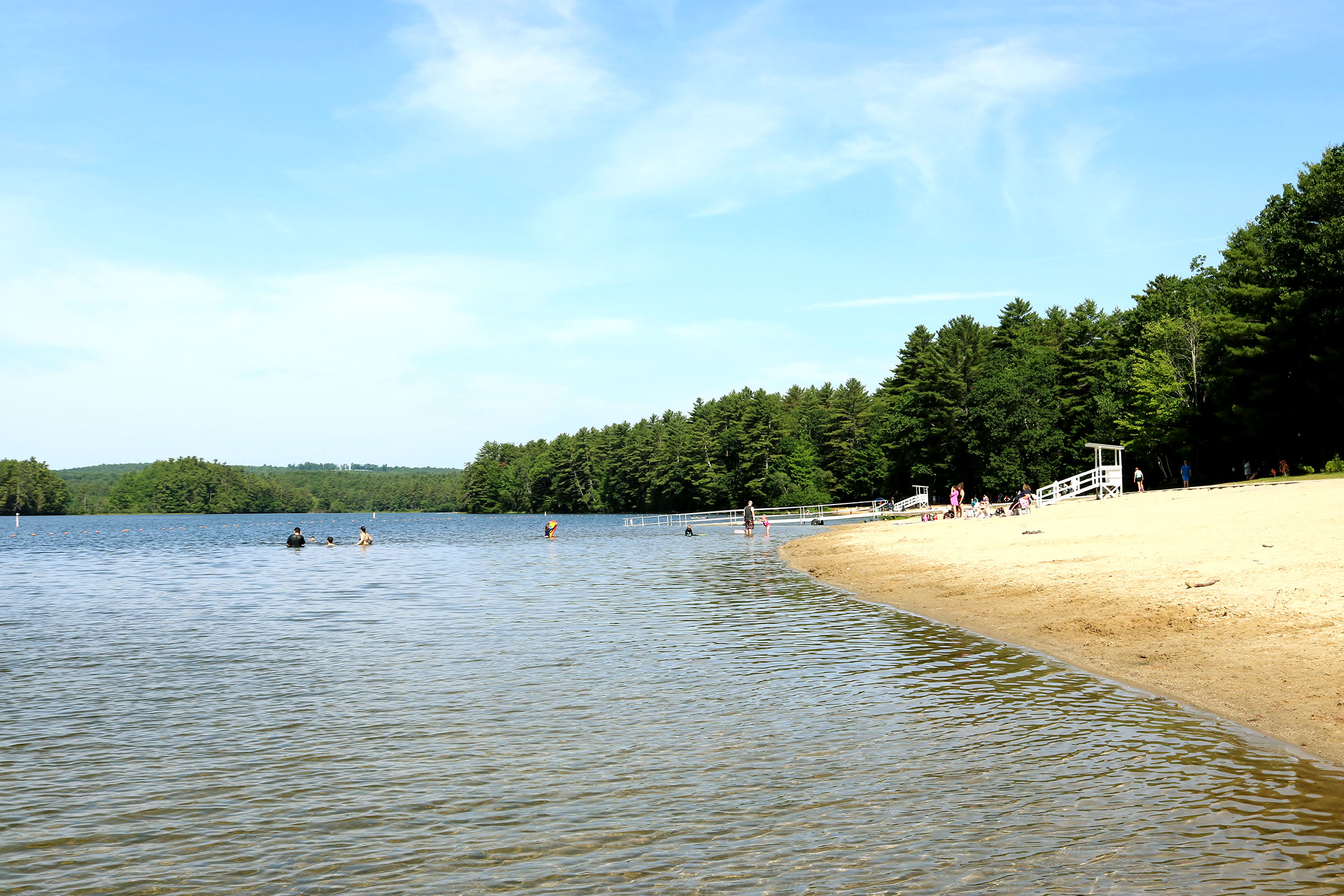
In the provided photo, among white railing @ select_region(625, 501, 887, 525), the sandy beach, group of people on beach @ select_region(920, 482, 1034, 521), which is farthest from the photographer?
white railing @ select_region(625, 501, 887, 525)

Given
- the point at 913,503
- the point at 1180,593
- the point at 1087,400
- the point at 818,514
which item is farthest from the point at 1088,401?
the point at 1180,593

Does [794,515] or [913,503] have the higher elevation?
[913,503]

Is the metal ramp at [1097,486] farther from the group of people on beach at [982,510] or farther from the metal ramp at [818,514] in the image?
the metal ramp at [818,514]

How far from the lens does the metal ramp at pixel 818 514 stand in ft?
285

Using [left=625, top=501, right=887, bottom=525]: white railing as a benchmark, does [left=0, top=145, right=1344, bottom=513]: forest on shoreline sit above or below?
above

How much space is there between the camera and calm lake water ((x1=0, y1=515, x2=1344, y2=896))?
7.41 metres

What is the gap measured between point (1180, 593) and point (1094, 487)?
141 ft

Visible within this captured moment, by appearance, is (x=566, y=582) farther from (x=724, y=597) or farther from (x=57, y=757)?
(x=57, y=757)

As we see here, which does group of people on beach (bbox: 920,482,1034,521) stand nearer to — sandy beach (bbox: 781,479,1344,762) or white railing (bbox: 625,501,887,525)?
sandy beach (bbox: 781,479,1344,762)

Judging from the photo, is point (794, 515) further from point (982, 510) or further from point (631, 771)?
point (631, 771)

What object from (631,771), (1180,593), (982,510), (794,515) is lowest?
(631,771)

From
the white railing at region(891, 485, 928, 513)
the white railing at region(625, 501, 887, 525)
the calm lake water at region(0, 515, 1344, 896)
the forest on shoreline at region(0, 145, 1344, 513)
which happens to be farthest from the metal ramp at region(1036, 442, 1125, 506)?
the calm lake water at region(0, 515, 1344, 896)

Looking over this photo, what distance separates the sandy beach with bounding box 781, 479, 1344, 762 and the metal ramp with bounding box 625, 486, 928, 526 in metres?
47.2

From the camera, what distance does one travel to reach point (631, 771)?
10.3 m
